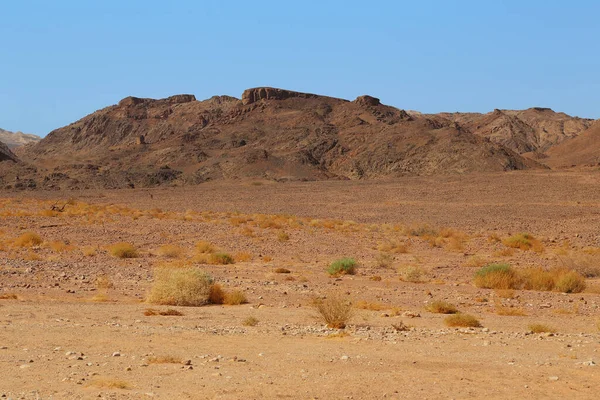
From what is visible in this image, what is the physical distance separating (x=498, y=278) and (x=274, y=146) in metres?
105

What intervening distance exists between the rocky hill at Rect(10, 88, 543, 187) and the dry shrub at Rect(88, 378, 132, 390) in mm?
92770

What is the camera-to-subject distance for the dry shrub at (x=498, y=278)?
779 inches

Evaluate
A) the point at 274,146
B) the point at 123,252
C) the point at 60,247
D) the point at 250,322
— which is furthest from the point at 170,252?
the point at 274,146

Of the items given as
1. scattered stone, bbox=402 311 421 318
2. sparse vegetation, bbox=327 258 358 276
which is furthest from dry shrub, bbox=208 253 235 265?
scattered stone, bbox=402 311 421 318

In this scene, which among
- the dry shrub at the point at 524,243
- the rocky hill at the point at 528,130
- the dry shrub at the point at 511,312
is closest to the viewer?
the dry shrub at the point at 511,312

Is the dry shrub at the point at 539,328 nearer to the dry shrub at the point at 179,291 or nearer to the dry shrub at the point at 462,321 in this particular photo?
the dry shrub at the point at 462,321

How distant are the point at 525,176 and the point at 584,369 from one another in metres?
67.4

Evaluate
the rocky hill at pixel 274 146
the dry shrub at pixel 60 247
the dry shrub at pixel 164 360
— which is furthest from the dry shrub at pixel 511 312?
the rocky hill at pixel 274 146

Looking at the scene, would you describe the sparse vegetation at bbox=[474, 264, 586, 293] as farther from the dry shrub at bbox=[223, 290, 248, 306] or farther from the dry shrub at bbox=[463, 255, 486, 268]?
the dry shrub at bbox=[223, 290, 248, 306]

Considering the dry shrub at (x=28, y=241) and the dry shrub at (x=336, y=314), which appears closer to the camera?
the dry shrub at (x=336, y=314)

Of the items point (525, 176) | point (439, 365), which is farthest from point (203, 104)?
point (439, 365)

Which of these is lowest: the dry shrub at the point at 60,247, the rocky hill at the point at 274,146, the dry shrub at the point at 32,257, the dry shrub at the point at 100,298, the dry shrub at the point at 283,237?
the dry shrub at the point at 100,298

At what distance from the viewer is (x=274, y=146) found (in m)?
124

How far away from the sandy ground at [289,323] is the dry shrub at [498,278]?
71 cm
